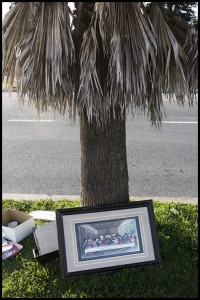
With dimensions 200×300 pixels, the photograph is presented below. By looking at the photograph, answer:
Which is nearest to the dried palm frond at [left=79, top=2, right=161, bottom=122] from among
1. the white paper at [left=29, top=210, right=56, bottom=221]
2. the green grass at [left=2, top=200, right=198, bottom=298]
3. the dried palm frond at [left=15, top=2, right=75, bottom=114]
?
the dried palm frond at [left=15, top=2, right=75, bottom=114]

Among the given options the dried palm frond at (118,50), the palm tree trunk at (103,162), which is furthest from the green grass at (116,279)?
the dried palm frond at (118,50)

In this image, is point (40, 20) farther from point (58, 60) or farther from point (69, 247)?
point (69, 247)

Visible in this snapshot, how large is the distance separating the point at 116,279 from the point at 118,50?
1533mm

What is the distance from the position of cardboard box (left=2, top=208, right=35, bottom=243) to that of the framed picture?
53cm

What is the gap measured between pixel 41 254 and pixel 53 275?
0.58 ft

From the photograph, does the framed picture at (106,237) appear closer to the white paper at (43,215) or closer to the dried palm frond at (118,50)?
the white paper at (43,215)

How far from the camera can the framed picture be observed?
2.50m

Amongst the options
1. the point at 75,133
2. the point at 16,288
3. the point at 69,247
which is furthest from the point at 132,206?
the point at 75,133

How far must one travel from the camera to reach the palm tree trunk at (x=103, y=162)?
2654mm

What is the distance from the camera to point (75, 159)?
18.7 ft

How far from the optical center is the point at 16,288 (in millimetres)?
2400

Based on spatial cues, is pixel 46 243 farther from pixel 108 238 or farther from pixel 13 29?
pixel 13 29

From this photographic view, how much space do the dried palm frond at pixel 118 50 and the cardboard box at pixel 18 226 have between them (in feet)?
4.30

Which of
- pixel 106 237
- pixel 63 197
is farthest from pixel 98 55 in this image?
pixel 63 197
